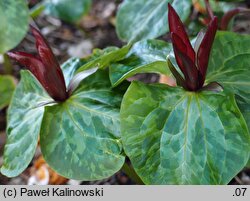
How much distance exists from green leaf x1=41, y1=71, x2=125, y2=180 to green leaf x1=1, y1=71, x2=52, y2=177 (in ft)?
0.12

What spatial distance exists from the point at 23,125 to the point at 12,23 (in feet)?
0.98

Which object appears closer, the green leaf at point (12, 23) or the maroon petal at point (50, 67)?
the maroon petal at point (50, 67)

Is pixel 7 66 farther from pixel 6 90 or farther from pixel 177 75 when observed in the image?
pixel 177 75

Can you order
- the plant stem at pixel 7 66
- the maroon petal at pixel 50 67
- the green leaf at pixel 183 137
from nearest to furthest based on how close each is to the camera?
the green leaf at pixel 183 137, the maroon petal at pixel 50 67, the plant stem at pixel 7 66

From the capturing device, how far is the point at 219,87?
3.00 feet

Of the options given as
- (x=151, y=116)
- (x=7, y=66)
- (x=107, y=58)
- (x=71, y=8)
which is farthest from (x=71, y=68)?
(x=7, y=66)

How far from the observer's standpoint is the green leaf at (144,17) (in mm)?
1242

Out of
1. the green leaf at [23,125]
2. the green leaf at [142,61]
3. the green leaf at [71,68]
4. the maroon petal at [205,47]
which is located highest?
the maroon petal at [205,47]

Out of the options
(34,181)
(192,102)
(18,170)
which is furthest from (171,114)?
(34,181)

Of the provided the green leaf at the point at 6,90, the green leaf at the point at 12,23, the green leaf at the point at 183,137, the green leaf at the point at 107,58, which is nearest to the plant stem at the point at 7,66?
the green leaf at the point at 6,90

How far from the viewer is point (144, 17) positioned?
1313 mm

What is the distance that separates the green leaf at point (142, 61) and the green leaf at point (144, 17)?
155 millimetres

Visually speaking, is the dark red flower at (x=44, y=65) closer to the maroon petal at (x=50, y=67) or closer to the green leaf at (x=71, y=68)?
the maroon petal at (x=50, y=67)

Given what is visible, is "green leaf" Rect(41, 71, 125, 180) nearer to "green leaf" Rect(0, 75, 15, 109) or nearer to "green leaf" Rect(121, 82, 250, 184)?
"green leaf" Rect(121, 82, 250, 184)
